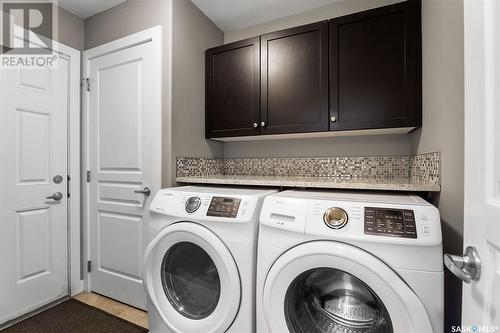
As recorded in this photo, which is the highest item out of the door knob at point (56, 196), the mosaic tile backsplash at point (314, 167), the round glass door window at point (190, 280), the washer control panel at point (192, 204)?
the mosaic tile backsplash at point (314, 167)

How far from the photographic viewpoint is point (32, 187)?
1.71m

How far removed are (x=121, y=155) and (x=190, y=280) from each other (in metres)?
1.14

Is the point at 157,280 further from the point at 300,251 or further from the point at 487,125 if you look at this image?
the point at 487,125

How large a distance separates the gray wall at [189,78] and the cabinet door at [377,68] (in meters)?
1.07

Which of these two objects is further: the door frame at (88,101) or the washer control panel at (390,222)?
the door frame at (88,101)

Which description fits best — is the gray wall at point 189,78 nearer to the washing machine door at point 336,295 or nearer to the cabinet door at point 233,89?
the cabinet door at point 233,89

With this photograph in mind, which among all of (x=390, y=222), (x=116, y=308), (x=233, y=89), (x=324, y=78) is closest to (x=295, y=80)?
(x=324, y=78)

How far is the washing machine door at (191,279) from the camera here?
3.61 ft

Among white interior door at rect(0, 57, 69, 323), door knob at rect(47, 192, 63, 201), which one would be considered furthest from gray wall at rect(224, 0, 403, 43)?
door knob at rect(47, 192, 63, 201)

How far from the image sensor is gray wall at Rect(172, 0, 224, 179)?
1.73m

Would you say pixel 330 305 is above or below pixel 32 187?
below

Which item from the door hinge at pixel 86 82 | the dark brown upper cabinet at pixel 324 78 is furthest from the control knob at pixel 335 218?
the door hinge at pixel 86 82

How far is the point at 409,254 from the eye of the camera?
2.65 ft

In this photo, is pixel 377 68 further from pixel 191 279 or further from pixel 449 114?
pixel 191 279
